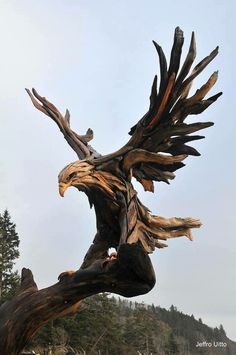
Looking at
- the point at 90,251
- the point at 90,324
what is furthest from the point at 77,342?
the point at 90,251

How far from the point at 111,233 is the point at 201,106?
5.75ft

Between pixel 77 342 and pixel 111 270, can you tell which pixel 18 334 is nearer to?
pixel 111 270

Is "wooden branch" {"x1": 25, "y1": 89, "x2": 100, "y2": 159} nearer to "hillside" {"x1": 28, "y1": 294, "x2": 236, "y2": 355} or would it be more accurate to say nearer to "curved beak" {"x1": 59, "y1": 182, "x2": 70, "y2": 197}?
"curved beak" {"x1": 59, "y1": 182, "x2": 70, "y2": 197}

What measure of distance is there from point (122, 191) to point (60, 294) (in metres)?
1.28

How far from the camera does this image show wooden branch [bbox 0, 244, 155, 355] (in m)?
3.90

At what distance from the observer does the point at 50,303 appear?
432cm

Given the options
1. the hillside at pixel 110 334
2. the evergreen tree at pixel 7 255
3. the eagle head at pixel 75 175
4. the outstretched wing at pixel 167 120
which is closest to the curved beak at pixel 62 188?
the eagle head at pixel 75 175

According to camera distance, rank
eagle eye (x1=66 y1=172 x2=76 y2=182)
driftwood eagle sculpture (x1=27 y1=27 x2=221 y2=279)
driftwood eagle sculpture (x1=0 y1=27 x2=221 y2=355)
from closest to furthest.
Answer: driftwood eagle sculpture (x1=0 y1=27 x2=221 y2=355) < eagle eye (x1=66 y1=172 x2=76 y2=182) < driftwood eagle sculpture (x1=27 y1=27 x2=221 y2=279)

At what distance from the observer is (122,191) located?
16.0 ft

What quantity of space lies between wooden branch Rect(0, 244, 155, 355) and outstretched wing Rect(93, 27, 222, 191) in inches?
52.6

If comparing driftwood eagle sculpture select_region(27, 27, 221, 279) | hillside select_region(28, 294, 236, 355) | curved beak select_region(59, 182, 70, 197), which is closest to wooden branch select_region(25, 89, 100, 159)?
driftwood eagle sculpture select_region(27, 27, 221, 279)

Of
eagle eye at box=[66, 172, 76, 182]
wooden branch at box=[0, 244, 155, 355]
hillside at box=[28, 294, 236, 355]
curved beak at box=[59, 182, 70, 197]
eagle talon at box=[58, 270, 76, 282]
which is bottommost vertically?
wooden branch at box=[0, 244, 155, 355]

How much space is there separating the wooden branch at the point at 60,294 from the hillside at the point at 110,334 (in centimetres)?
1082

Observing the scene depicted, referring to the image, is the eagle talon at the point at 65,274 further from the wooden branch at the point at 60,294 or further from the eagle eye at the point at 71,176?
the eagle eye at the point at 71,176
